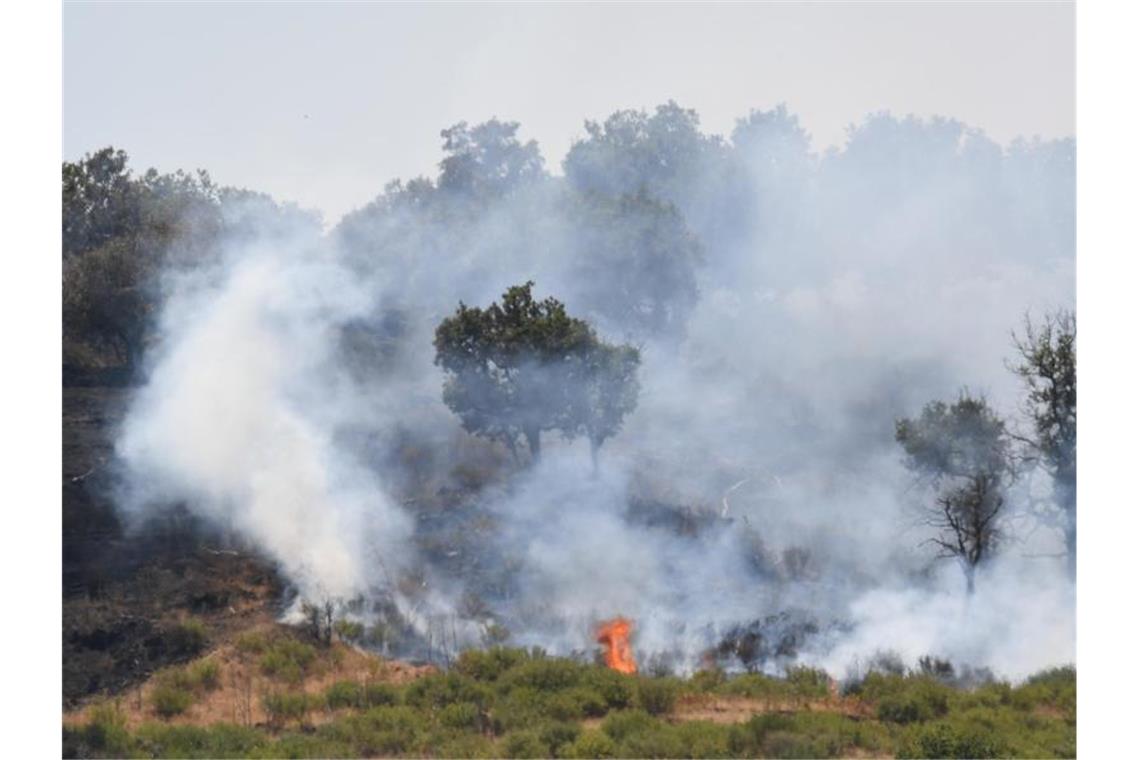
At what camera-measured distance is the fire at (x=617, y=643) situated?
29312 mm

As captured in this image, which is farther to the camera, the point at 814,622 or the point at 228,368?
the point at 228,368

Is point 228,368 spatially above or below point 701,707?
above

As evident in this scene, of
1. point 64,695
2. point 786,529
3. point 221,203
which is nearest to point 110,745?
point 64,695

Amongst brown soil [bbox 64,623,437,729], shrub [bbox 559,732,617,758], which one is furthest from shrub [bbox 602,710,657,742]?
brown soil [bbox 64,623,437,729]

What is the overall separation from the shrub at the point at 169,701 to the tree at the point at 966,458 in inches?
782

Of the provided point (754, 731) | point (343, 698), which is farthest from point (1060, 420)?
point (343, 698)

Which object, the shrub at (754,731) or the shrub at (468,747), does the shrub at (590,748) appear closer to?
the shrub at (468,747)

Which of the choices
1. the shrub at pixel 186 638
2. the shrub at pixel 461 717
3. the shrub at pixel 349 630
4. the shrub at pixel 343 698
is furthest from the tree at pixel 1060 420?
the shrub at pixel 186 638

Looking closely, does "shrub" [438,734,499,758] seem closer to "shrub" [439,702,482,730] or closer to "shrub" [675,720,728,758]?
"shrub" [439,702,482,730]

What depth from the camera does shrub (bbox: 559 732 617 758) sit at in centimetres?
2341

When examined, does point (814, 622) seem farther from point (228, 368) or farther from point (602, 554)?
point (228, 368)

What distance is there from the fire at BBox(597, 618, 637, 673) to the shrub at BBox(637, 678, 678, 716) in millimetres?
1861

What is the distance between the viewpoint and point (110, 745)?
24.5 meters

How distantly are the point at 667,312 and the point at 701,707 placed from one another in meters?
30.1
